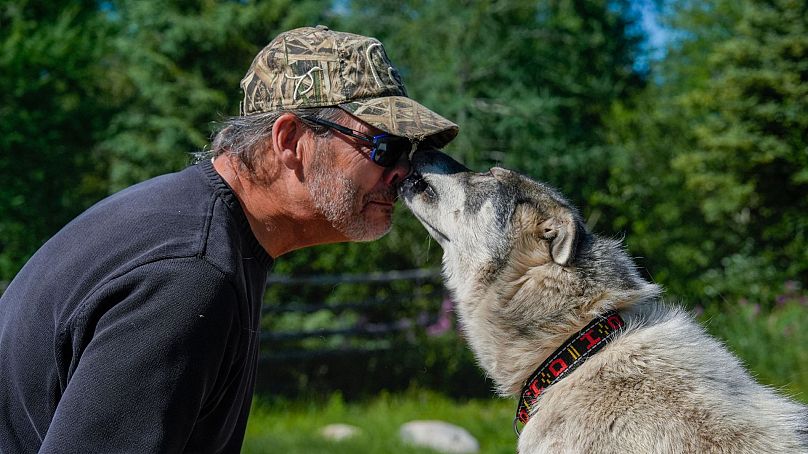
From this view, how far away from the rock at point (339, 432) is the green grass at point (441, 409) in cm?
10

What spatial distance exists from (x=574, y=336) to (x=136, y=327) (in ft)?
5.23

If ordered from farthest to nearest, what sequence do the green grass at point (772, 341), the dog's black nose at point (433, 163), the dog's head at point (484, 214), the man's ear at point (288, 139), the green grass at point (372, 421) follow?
the green grass at point (772, 341), the green grass at point (372, 421), the dog's black nose at point (433, 163), the dog's head at point (484, 214), the man's ear at point (288, 139)

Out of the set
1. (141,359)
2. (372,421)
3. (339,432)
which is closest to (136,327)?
(141,359)

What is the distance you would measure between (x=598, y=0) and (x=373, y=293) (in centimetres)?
684

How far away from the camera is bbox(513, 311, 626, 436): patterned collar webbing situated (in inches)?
123

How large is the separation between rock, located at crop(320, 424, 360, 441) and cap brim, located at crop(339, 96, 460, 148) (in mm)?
5290

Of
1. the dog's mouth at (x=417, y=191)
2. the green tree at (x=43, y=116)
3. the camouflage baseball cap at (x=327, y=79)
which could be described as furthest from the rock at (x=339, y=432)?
the camouflage baseball cap at (x=327, y=79)

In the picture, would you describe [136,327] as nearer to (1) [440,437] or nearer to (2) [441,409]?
(1) [440,437]

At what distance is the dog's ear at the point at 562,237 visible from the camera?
3.19 meters

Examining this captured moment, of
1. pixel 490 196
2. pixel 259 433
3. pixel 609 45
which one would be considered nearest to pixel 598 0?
pixel 609 45

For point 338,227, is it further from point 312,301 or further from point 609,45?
point 609,45

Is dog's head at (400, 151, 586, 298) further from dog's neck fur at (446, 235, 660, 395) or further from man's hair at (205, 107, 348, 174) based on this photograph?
man's hair at (205, 107, 348, 174)

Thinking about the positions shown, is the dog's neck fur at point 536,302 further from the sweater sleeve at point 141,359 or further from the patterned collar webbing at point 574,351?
the sweater sleeve at point 141,359

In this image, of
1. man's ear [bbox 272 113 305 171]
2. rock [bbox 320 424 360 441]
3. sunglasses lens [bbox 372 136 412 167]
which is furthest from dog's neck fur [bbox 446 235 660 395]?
rock [bbox 320 424 360 441]
